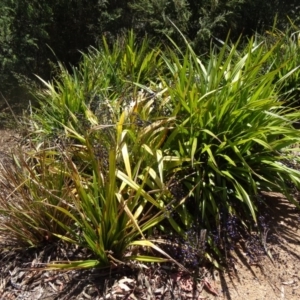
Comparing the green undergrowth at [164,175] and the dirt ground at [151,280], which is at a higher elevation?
the green undergrowth at [164,175]

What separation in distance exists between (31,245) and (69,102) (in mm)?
1620

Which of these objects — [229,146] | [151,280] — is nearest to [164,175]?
[229,146]

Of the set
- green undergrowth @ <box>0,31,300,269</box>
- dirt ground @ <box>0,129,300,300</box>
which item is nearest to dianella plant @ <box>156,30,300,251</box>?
green undergrowth @ <box>0,31,300,269</box>

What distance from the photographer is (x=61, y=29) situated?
7277mm

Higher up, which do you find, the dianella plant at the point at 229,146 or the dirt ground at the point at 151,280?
the dianella plant at the point at 229,146

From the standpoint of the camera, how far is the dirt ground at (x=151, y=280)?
3.12m

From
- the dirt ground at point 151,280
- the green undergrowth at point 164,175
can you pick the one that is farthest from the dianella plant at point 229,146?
the dirt ground at point 151,280

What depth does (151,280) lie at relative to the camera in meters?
3.19

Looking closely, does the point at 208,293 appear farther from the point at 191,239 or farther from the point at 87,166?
the point at 87,166

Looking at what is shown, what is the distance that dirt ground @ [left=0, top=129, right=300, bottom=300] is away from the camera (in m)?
3.12

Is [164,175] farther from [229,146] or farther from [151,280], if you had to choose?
[151,280]

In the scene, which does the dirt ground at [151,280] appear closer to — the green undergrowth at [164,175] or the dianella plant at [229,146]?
the green undergrowth at [164,175]

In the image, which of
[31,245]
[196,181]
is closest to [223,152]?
[196,181]

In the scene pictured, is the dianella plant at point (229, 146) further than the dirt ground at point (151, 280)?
Yes
